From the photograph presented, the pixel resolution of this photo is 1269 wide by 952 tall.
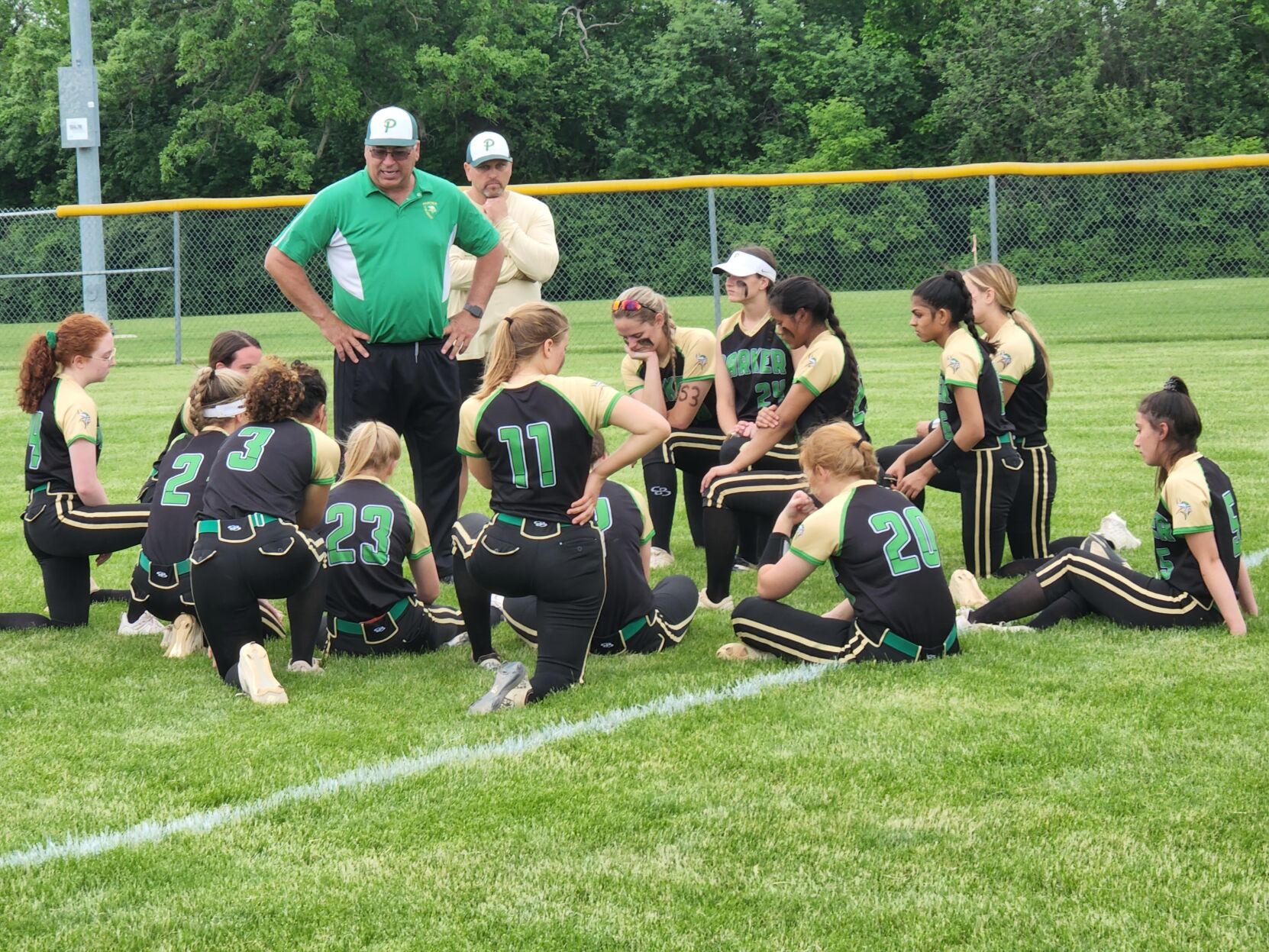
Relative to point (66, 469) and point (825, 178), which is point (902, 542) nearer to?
point (66, 469)

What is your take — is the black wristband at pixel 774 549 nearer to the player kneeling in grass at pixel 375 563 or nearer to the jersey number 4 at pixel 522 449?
the player kneeling in grass at pixel 375 563

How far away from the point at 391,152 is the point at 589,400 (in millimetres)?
2073

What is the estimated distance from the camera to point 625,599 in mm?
5625

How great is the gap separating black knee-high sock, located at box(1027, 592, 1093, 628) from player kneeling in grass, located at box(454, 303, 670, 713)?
1.84 metres

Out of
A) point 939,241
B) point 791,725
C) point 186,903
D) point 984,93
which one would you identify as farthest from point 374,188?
point 984,93

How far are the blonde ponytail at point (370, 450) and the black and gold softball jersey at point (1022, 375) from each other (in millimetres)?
2915

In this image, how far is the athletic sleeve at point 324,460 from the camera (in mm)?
5457

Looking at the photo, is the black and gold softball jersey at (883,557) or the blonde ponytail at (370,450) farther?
the blonde ponytail at (370,450)

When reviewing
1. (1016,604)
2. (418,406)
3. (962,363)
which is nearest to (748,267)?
(962,363)

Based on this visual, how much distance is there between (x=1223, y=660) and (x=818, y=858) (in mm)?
2290

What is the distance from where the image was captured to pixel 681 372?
7.44m

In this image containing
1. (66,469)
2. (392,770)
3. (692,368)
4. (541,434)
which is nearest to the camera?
(392,770)

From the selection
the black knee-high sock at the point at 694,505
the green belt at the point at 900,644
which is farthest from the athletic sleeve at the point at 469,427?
the black knee-high sock at the point at 694,505

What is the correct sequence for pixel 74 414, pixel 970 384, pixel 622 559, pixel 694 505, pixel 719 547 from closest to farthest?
pixel 622 559 < pixel 74 414 < pixel 719 547 < pixel 970 384 < pixel 694 505
